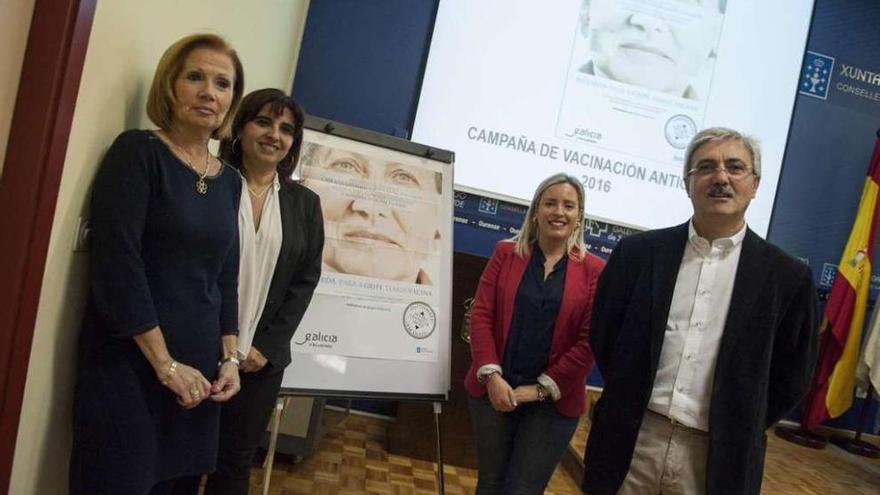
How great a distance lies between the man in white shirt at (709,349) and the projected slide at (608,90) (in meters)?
2.46

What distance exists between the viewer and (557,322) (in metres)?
1.80

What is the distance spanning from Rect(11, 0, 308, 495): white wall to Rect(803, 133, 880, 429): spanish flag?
436 cm

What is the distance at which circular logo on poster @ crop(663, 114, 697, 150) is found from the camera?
3955mm

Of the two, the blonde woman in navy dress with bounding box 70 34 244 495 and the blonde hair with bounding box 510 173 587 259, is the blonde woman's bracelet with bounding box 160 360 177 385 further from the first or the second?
the blonde hair with bounding box 510 173 587 259

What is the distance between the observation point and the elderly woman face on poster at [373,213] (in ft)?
6.86

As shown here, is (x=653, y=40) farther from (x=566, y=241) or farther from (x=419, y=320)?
(x=419, y=320)

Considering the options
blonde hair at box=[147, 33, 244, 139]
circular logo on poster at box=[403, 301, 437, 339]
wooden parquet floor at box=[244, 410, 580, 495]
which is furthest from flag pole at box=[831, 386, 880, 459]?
blonde hair at box=[147, 33, 244, 139]

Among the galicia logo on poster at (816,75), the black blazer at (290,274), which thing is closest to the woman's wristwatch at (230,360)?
the black blazer at (290,274)

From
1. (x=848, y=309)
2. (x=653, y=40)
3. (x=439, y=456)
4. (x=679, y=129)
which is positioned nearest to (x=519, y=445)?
(x=439, y=456)

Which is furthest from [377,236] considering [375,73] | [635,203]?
[635,203]

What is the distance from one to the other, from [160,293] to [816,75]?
4.49 meters

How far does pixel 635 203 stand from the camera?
13.0 ft

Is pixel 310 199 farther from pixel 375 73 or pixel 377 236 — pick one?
pixel 375 73

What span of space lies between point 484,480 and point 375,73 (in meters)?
2.76
